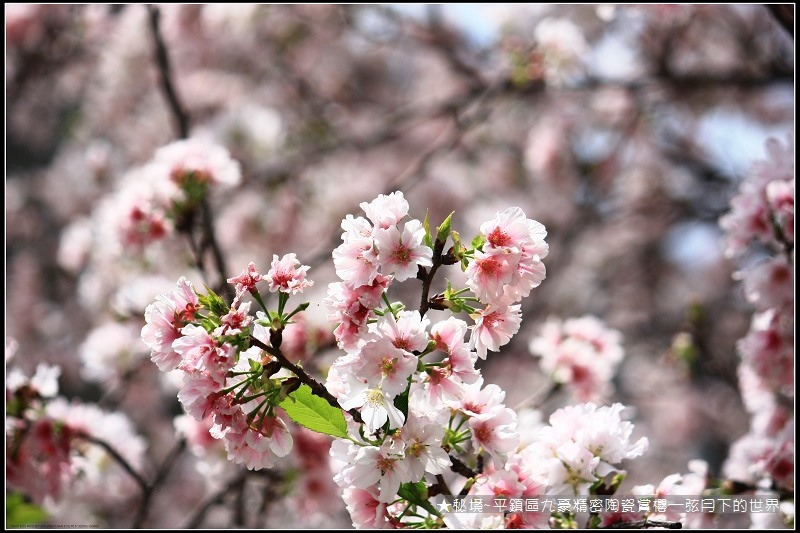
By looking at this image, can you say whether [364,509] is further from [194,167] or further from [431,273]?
[194,167]

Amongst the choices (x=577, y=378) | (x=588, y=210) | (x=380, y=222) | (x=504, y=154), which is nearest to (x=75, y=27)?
(x=504, y=154)

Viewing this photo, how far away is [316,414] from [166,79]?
225cm

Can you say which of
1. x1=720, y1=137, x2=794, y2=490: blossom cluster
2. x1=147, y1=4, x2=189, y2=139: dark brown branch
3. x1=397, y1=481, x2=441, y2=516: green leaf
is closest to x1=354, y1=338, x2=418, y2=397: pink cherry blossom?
x1=397, y1=481, x2=441, y2=516: green leaf

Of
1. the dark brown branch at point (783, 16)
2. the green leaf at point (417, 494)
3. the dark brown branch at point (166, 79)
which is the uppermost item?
the dark brown branch at point (166, 79)

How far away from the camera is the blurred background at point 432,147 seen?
15.2ft

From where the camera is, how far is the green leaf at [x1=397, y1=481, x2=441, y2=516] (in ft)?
3.85

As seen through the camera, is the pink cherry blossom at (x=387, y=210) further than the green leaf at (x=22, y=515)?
No

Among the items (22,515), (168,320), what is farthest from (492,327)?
(22,515)

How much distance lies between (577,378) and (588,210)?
2.98 metres

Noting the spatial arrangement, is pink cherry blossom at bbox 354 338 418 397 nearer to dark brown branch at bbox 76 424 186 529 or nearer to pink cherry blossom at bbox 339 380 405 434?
pink cherry blossom at bbox 339 380 405 434

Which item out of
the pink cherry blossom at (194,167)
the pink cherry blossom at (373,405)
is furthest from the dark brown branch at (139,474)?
the pink cherry blossom at (373,405)

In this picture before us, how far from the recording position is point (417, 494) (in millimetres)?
1187

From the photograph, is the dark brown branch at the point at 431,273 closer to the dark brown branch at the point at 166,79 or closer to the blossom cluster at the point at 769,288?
the blossom cluster at the point at 769,288

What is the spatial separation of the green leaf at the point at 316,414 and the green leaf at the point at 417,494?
14 cm
